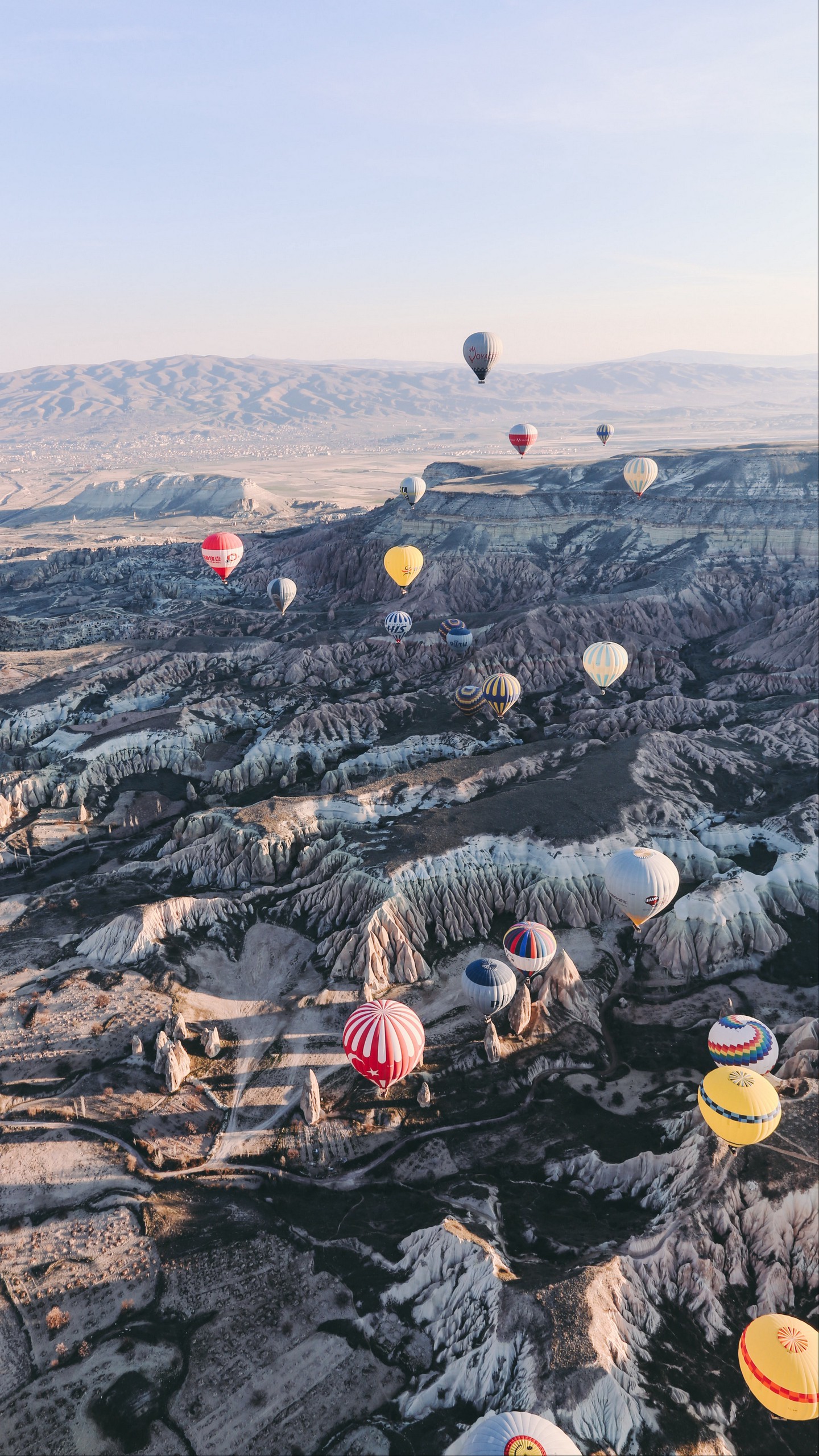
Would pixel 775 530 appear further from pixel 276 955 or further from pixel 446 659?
pixel 276 955

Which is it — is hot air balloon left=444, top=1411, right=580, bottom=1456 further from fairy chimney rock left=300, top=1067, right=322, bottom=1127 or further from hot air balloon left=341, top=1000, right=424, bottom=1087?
fairy chimney rock left=300, top=1067, right=322, bottom=1127

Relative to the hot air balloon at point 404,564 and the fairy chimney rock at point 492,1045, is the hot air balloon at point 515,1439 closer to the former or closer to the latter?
the fairy chimney rock at point 492,1045

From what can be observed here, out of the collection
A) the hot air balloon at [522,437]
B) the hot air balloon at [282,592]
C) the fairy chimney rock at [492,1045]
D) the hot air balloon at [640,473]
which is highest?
the hot air balloon at [522,437]

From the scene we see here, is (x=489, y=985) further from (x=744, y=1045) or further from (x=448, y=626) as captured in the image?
(x=448, y=626)

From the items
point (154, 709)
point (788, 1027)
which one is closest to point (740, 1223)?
point (788, 1027)

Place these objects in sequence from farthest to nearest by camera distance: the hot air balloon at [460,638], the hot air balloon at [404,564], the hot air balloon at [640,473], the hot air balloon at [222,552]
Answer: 1. the hot air balloon at [640,473]
2. the hot air balloon at [404,564]
3. the hot air balloon at [460,638]
4. the hot air balloon at [222,552]

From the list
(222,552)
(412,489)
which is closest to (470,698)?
(222,552)

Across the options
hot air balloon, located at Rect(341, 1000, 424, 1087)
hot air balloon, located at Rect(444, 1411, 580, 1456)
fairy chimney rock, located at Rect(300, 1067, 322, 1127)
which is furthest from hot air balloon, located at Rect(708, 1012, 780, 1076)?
fairy chimney rock, located at Rect(300, 1067, 322, 1127)

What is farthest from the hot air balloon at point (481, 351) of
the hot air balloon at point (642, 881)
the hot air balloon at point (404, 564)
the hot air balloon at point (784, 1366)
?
the hot air balloon at point (784, 1366)
